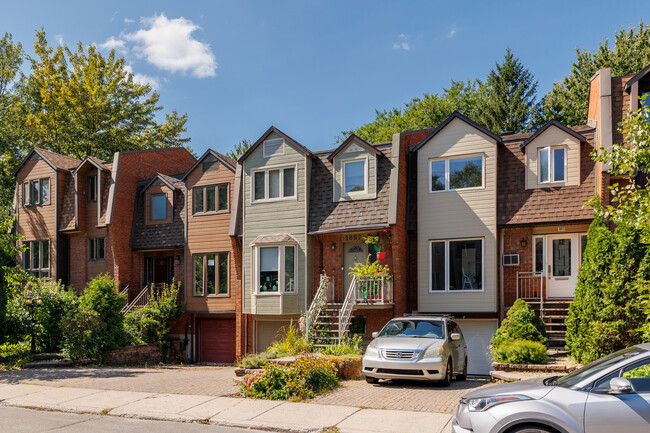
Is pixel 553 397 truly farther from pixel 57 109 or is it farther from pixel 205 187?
pixel 57 109

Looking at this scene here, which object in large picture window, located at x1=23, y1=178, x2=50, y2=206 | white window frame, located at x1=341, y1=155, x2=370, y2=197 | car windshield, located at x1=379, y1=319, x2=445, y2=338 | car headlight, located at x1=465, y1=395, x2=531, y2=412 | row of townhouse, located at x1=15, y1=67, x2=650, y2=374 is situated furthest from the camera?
large picture window, located at x1=23, y1=178, x2=50, y2=206

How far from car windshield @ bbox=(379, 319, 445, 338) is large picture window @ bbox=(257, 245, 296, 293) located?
7.56m

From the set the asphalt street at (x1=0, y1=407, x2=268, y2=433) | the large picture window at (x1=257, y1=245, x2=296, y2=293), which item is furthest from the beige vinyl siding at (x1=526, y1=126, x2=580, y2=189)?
the asphalt street at (x1=0, y1=407, x2=268, y2=433)

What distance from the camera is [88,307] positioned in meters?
19.2

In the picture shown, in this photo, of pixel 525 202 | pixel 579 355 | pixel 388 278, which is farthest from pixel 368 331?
pixel 579 355

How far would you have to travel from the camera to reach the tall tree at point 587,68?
28875 millimetres

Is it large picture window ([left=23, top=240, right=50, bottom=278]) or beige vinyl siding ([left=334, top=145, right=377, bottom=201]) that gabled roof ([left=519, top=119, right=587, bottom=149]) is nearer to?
beige vinyl siding ([left=334, top=145, right=377, bottom=201])

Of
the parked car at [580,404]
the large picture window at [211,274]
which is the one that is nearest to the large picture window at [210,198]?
the large picture window at [211,274]

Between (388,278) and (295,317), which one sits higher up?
(388,278)

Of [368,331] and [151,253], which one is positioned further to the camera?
[151,253]

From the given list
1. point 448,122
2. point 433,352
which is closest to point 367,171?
point 448,122

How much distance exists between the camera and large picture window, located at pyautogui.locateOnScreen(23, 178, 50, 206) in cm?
2898

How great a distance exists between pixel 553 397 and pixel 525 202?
13906mm

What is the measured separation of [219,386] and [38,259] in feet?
63.7
